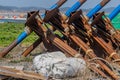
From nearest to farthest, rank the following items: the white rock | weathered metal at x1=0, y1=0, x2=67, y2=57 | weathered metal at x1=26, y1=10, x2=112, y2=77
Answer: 1. the white rock
2. weathered metal at x1=26, y1=10, x2=112, y2=77
3. weathered metal at x1=0, y1=0, x2=67, y2=57

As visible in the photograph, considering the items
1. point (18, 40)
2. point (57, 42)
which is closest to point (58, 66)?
point (57, 42)

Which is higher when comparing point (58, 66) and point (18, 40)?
point (18, 40)

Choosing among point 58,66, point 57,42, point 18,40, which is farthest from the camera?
point 18,40

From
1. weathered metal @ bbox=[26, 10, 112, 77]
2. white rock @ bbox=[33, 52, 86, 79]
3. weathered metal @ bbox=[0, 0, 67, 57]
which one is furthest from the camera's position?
weathered metal @ bbox=[0, 0, 67, 57]

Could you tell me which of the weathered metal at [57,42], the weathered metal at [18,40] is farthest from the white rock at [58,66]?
the weathered metal at [18,40]

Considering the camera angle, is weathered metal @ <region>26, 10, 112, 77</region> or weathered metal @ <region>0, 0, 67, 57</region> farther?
weathered metal @ <region>0, 0, 67, 57</region>

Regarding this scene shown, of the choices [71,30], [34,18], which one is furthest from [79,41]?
[34,18]

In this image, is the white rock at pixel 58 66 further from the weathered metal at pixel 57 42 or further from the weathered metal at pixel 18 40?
the weathered metal at pixel 18 40

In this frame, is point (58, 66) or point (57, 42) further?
point (57, 42)

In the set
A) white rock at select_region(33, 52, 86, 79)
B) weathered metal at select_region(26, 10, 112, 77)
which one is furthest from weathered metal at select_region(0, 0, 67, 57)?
white rock at select_region(33, 52, 86, 79)

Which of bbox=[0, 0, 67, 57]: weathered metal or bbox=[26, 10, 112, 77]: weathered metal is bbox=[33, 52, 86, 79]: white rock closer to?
bbox=[26, 10, 112, 77]: weathered metal

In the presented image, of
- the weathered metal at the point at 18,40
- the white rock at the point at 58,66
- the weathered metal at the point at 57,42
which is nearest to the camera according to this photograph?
the white rock at the point at 58,66

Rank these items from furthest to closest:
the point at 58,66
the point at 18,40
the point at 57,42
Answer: the point at 18,40, the point at 57,42, the point at 58,66

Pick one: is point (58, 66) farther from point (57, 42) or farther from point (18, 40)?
point (18, 40)
